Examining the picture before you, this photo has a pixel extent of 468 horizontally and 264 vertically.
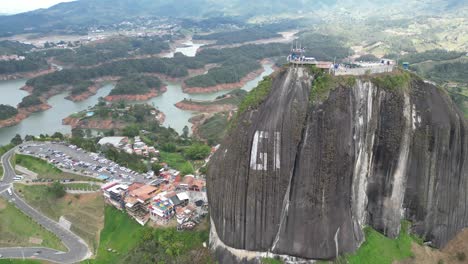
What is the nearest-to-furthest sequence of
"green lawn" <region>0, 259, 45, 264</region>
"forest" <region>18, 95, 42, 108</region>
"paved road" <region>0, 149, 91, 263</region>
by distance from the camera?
"green lawn" <region>0, 259, 45, 264</region>
"paved road" <region>0, 149, 91, 263</region>
"forest" <region>18, 95, 42, 108</region>

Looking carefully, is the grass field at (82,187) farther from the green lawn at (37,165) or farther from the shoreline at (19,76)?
the shoreline at (19,76)

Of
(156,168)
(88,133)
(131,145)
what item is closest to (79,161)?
(156,168)

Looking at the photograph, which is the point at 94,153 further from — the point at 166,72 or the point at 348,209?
the point at 166,72

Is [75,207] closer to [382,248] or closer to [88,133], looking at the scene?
[382,248]

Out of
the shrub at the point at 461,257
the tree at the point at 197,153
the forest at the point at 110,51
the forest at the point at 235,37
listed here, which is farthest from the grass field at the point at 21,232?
the forest at the point at 235,37

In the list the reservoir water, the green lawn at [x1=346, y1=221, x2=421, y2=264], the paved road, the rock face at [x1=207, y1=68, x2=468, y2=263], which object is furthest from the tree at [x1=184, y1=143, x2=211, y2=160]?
the green lawn at [x1=346, y1=221, x2=421, y2=264]

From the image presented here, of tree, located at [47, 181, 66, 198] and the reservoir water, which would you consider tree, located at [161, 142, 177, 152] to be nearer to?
the reservoir water
